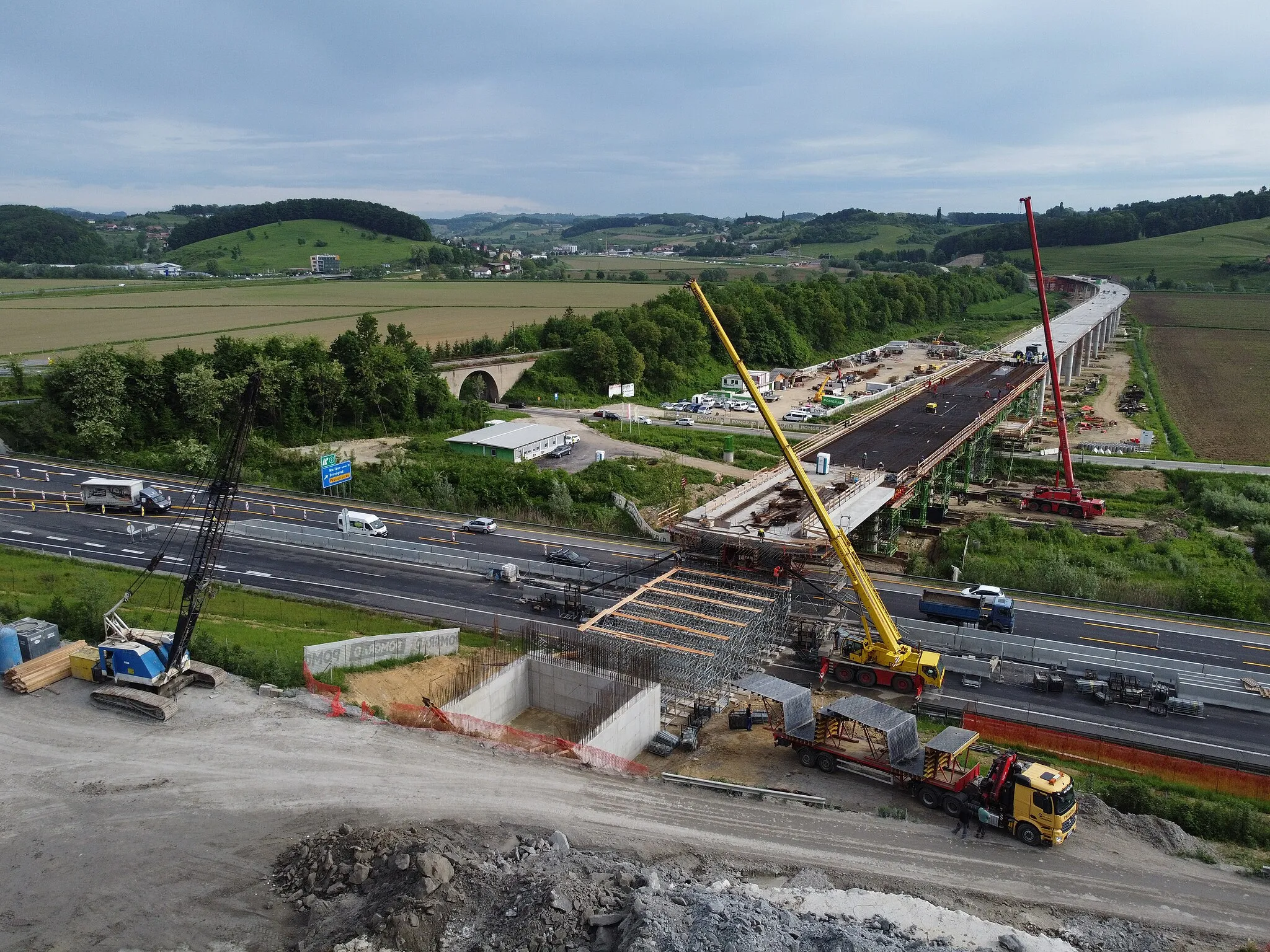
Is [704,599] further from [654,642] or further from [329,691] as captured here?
[329,691]

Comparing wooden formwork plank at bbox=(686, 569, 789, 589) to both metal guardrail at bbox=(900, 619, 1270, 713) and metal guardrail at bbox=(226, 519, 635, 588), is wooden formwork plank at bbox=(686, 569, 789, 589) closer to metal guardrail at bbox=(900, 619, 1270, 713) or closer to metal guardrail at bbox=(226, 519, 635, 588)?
metal guardrail at bbox=(226, 519, 635, 588)

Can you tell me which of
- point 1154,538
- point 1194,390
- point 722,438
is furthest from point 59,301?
point 1194,390

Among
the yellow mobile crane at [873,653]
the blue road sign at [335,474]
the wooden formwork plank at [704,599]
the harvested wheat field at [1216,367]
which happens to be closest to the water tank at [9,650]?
the wooden formwork plank at [704,599]

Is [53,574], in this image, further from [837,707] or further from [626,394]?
[626,394]

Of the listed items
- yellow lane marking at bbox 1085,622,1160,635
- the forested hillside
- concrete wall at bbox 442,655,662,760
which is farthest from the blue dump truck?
the forested hillside

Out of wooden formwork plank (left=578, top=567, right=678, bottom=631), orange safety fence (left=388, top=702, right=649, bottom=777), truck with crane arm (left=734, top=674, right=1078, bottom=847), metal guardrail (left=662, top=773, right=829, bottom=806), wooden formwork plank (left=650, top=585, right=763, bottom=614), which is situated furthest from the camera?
wooden formwork plank (left=650, top=585, right=763, bottom=614)

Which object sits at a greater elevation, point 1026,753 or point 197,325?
point 197,325

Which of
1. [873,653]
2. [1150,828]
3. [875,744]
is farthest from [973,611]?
[1150,828]
